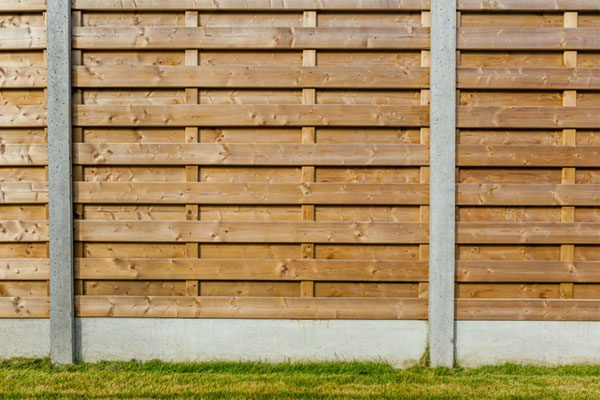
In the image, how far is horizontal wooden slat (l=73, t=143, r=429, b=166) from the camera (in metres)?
3.51

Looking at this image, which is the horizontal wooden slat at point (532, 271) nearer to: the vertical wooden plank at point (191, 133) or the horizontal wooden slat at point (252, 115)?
the horizontal wooden slat at point (252, 115)

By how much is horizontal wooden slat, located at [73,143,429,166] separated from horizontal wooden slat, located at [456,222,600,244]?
2.49ft

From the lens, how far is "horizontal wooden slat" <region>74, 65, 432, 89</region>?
138 inches

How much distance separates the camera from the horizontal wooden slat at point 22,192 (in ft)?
11.6

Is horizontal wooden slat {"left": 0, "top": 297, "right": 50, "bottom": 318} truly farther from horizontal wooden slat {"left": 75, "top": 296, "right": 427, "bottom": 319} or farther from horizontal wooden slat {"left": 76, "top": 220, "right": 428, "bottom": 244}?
horizontal wooden slat {"left": 76, "top": 220, "right": 428, "bottom": 244}

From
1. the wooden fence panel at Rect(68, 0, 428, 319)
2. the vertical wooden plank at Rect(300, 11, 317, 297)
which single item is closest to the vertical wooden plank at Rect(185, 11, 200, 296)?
the wooden fence panel at Rect(68, 0, 428, 319)

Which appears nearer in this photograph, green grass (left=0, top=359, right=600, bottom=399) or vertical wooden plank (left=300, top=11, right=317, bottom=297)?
green grass (left=0, top=359, right=600, bottom=399)

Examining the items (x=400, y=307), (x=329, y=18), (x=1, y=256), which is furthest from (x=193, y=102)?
(x=400, y=307)

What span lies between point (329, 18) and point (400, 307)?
240cm

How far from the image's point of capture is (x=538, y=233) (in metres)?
3.51

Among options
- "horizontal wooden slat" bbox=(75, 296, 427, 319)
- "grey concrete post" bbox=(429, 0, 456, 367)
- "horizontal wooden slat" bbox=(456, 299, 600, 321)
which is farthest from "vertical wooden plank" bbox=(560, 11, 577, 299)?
"horizontal wooden slat" bbox=(75, 296, 427, 319)

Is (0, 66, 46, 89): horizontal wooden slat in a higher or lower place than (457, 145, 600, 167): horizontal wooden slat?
higher

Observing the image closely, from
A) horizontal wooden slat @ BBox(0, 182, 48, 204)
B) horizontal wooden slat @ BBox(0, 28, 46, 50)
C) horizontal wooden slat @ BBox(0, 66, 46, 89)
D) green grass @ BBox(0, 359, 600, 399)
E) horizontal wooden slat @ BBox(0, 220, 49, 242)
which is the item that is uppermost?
horizontal wooden slat @ BBox(0, 28, 46, 50)

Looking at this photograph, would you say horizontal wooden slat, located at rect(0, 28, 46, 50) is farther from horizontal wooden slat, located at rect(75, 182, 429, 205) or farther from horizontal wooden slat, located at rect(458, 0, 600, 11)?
horizontal wooden slat, located at rect(458, 0, 600, 11)
